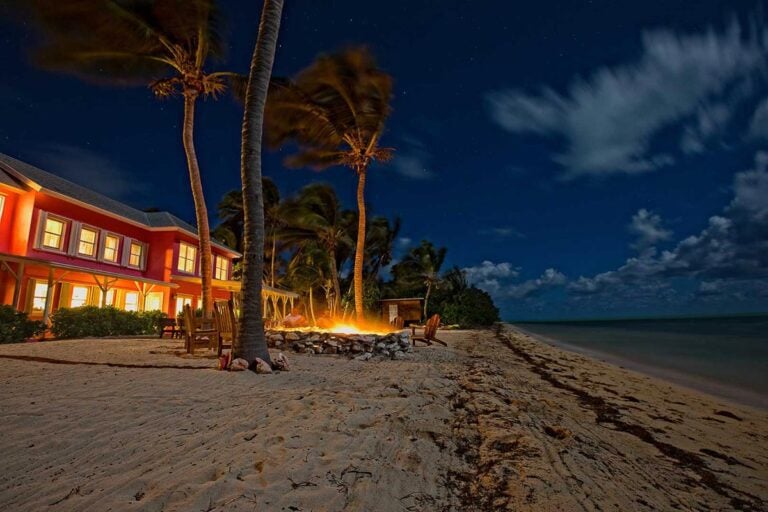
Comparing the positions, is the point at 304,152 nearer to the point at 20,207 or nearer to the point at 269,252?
the point at 20,207

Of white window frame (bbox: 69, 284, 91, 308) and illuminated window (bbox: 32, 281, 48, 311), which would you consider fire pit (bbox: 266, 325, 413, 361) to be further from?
white window frame (bbox: 69, 284, 91, 308)

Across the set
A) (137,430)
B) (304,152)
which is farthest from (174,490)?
(304,152)

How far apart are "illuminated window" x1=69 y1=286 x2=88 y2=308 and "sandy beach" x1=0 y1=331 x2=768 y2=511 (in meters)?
10.9

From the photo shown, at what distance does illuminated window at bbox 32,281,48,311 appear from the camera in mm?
12703

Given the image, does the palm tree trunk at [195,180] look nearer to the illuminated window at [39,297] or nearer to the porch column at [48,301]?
the porch column at [48,301]

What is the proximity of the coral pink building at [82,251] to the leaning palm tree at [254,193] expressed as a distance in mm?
9786

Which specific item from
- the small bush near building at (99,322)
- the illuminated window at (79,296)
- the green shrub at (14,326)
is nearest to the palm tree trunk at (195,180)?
the small bush near building at (99,322)

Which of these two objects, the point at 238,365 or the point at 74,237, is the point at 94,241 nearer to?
the point at 74,237

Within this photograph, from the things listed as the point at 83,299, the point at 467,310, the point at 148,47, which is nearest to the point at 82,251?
the point at 83,299

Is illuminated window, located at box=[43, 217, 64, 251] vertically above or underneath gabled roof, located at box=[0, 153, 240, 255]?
underneath

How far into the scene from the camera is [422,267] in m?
34.4

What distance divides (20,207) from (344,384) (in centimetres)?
1478

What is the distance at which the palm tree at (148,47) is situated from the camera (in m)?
10.5

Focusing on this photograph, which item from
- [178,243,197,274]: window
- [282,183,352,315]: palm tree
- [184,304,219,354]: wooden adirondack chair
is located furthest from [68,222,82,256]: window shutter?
[282,183,352,315]: palm tree
